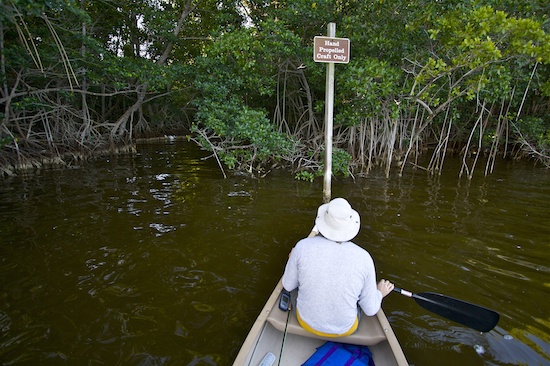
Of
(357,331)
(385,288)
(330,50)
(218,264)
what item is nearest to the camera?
(357,331)

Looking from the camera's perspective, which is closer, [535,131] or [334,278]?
[334,278]

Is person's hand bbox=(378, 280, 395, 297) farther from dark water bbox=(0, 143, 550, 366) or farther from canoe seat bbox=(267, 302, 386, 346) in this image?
dark water bbox=(0, 143, 550, 366)

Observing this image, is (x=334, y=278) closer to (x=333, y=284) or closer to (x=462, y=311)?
(x=333, y=284)

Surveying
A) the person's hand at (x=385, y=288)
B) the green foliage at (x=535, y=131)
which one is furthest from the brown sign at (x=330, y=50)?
the green foliage at (x=535, y=131)

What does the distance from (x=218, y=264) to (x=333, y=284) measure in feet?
5.49

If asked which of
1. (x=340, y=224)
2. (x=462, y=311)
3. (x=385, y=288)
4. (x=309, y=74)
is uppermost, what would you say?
(x=309, y=74)

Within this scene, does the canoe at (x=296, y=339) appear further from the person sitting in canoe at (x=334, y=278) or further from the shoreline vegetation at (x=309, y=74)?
the shoreline vegetation at (x=309, y=74)

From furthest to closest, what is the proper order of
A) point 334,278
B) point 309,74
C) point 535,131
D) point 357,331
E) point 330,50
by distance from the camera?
1. point 309,74
2. point 535,131
3. point 330,50
4. point 357,331
5. point 334,278

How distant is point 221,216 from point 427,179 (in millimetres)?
4690

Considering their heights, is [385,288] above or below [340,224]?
below

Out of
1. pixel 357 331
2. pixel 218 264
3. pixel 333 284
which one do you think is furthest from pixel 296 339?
pixel 218 264

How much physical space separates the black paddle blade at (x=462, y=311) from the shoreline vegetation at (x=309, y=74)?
12.7 ft

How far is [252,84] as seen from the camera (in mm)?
6418

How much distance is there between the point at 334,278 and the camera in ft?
5.43
